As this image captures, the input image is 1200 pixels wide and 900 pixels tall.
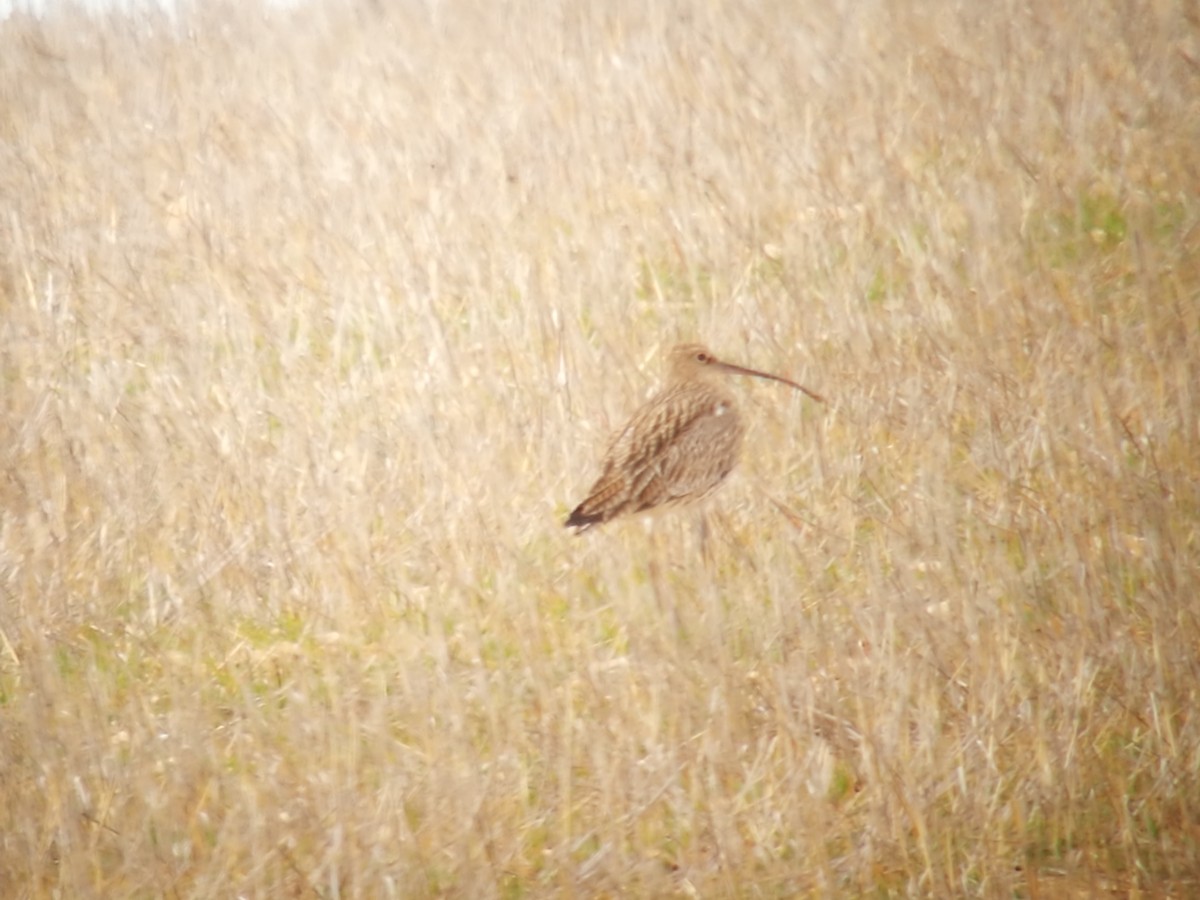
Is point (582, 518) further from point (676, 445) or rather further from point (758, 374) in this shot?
point (758, 374)

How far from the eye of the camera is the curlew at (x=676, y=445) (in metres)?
4.20

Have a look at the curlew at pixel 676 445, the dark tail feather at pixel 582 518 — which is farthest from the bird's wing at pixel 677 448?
the dark tail feather at pixel 582 518

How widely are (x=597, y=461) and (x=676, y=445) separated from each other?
1.20 feet

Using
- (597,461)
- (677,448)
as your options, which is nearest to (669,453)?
(677,448)

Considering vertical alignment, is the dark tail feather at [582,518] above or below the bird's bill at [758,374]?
below

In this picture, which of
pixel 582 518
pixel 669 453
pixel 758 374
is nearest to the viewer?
pixel 582 518

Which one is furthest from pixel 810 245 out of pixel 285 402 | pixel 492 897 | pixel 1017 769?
pixel 492 897

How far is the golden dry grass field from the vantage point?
3279 mm

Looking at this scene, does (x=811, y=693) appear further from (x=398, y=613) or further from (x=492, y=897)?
(x=398, y=613)

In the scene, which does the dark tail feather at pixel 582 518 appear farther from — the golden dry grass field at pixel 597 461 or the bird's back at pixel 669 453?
the golden dry grass field at pixel 597 461

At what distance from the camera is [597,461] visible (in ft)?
14.9

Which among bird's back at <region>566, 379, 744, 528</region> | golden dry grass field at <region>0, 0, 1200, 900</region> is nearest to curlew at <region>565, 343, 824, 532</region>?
bird's back at <region>566, 379, 744, 528</region>

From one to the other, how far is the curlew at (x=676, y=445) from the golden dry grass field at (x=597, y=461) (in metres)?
0.17

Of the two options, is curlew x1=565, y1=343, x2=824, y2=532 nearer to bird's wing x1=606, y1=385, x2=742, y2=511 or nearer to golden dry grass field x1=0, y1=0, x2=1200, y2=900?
bird's wing x1=606, y1=385, x2=742, y2=511
